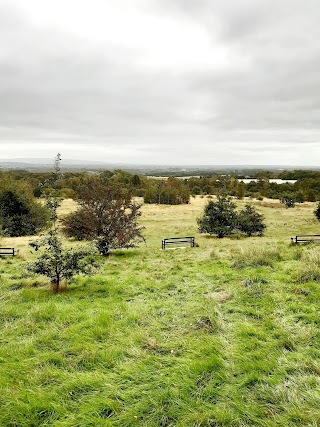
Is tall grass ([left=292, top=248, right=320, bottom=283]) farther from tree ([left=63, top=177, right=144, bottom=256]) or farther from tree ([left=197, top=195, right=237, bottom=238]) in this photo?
tree ([left=197, top=195, right=237, bottom=238])

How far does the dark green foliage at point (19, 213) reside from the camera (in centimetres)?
3269

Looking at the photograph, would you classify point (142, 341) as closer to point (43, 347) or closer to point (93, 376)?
point (93, 376)

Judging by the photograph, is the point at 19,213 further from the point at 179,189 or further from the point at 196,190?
the point at 196,190

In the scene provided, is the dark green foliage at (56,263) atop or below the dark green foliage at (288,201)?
atop

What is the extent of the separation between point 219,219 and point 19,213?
74.8 ft

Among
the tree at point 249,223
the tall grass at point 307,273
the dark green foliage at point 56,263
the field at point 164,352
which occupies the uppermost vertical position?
the dark green foliage at point 56,263

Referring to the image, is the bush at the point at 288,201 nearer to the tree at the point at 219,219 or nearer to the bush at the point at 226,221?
the bush at the point at 226,221

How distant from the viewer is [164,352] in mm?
5234

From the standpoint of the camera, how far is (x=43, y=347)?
541cm

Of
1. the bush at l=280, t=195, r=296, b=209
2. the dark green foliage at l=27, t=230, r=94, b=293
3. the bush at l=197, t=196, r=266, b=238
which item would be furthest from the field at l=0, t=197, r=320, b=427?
the bush at l=280, t=195, r=296, b=209

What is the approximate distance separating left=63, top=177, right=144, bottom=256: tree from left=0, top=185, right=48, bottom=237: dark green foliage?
16.9m

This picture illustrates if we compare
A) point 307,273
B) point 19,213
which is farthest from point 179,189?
point 307,273

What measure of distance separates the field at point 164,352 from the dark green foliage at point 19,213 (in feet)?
84.3

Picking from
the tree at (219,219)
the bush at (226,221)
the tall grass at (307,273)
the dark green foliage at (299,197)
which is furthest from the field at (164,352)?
the dark green foliage at (299,197)
